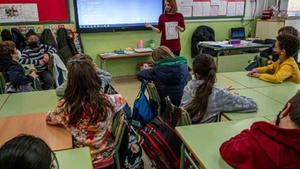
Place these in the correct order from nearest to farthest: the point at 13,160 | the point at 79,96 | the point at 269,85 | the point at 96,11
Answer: the point at 13,160
the point at 79,96
the point at 269,85
the point at 96,11

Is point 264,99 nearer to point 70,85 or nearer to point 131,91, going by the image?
point 70,85

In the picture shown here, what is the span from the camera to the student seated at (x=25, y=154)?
2.48 ft

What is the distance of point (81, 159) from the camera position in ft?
4.25

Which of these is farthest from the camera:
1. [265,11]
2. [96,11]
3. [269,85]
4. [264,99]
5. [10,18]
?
[265,11]

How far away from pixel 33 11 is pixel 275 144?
423 cm

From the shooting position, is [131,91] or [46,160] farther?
[131,91]

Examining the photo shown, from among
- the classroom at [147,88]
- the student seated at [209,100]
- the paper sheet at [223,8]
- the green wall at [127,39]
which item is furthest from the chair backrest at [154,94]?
the paper sheet at [223,8]

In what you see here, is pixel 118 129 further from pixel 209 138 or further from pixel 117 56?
pixel 117 56

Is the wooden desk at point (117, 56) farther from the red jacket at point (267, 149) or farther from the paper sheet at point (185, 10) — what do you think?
the red jacket at point (267, 149)

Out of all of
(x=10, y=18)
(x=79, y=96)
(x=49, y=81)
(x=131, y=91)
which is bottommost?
(x=131, y=91)

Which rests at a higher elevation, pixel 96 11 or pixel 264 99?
pixel 96 11

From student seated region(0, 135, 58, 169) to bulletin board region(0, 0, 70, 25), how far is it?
3.98 metres

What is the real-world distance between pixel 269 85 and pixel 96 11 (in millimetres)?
3144

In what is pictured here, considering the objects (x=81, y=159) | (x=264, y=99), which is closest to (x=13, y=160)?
(x=81, y=159)
